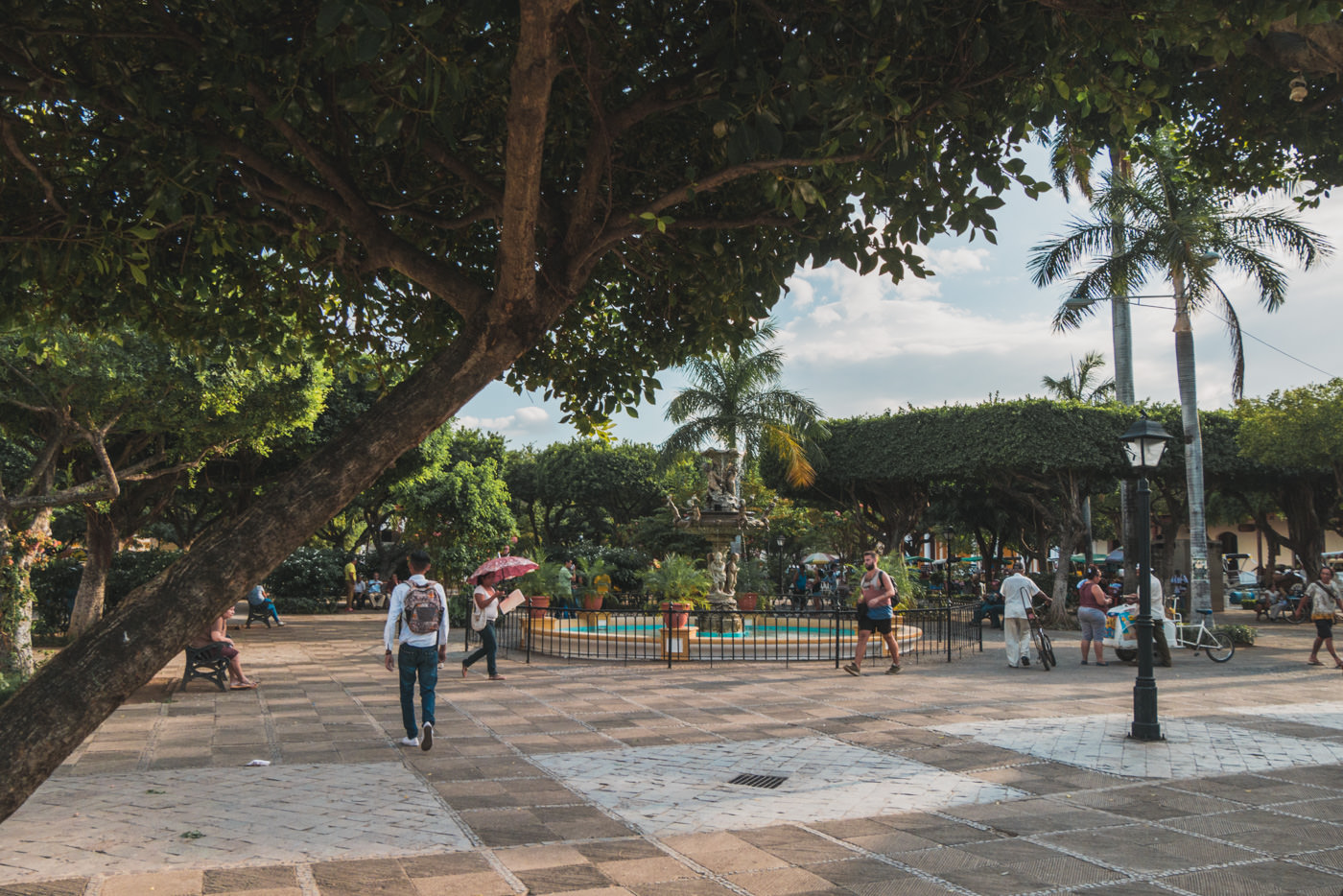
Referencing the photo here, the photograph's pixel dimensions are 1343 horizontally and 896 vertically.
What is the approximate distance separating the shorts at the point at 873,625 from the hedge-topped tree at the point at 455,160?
680cm

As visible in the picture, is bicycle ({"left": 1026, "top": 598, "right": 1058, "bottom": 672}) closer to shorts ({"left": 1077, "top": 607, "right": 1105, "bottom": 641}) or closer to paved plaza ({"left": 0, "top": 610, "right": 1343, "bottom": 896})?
shorts ({"left": 1077, "top": 607, "right": 1105, "bottom": 641})

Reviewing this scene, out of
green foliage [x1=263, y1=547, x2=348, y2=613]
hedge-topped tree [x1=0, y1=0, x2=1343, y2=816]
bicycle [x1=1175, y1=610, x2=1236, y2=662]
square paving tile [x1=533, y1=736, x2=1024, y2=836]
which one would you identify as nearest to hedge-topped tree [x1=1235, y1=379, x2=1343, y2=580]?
bicycle [x1=1175, y1=610, x2=1236, y2=662]

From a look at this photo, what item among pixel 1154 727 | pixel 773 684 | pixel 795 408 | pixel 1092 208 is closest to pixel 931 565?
pixel 795 408

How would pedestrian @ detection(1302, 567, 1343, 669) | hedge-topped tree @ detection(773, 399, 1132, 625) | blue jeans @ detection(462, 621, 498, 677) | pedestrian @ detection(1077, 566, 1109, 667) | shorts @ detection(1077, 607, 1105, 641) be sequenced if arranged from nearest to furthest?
blue jeans @ detection(462, 621, 498, 677)
pedestrian @ detection(1302, 567, 1343, 669)
pedestrian @ detection(1077, 566, 1109, 667)
shorts @ detection(1077, 607, 1105, 641)
hedge-topped tree @ detection(773, 399, 1132, 625)

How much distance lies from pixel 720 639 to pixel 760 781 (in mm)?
7921

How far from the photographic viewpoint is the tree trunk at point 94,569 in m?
18.0

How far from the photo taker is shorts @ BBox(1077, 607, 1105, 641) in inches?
602

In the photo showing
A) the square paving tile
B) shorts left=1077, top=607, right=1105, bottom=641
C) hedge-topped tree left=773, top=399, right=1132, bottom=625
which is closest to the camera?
the square paving tile

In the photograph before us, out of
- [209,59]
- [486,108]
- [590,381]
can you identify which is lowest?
[590,381]

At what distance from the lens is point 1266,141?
8.52 metres

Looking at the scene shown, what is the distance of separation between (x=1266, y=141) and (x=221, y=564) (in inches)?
367

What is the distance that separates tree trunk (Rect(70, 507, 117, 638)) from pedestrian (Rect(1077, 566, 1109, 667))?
1780 centimetres

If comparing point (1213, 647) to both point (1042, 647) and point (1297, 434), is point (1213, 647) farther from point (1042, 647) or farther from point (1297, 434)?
point (1297, 434)

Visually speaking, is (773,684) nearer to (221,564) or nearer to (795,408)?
(221,564)
